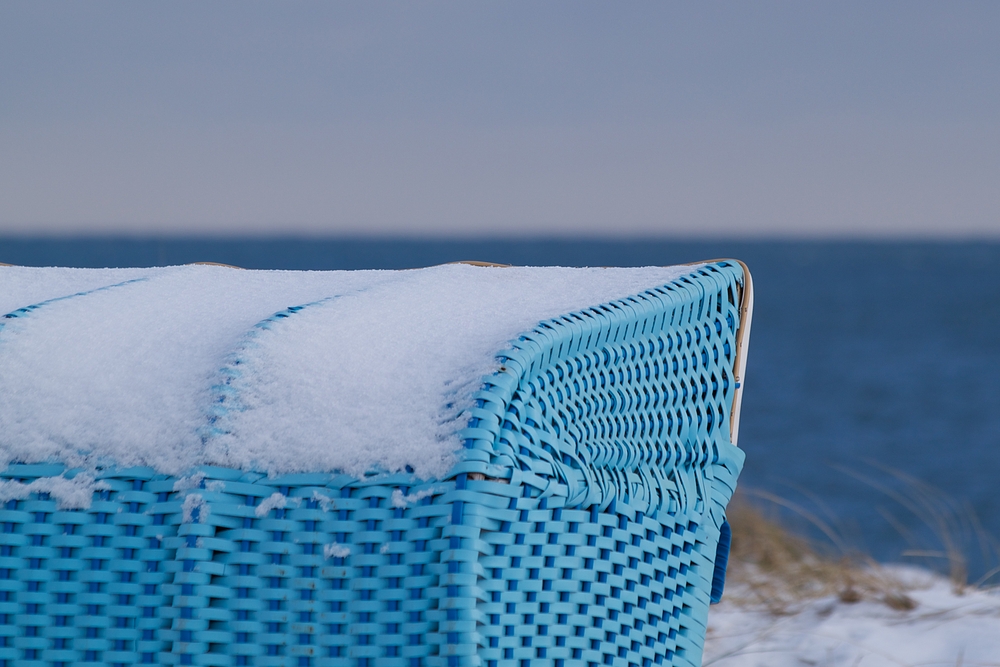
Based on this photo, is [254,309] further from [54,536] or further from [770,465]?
[770,465]

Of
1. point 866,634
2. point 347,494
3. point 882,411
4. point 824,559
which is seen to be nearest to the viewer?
point 347,494

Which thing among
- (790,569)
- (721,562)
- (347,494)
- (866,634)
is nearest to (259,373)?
(347,494)

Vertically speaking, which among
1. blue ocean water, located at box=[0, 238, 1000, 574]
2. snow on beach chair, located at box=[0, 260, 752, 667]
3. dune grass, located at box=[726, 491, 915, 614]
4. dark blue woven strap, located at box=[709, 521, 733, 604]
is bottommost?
blue ocean water, located at box=[0, 238, 1000, 574]

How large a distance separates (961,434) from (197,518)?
16.8m

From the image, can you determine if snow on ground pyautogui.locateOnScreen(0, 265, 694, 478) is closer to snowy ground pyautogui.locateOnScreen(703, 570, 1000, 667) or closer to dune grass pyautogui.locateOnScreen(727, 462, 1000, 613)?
snowy ground pyautogui.locateOnScreen(703, 570, 1000, 667)

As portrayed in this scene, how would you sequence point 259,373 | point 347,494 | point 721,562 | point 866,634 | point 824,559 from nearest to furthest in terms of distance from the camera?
point 347,494 → point 259,373 → point 721,562 → point 866,634 → point 824,559

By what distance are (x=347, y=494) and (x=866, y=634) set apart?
1.55 metres

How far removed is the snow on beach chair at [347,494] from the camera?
100cm

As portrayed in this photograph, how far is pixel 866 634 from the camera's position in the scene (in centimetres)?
204

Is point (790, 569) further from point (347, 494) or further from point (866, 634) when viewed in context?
point (347, 494)

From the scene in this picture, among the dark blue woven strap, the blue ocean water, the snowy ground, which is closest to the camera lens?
the dark blue woven strap

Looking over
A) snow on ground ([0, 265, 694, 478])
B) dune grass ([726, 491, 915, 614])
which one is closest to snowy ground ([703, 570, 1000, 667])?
dune grass ([726, 491, 915, 614])

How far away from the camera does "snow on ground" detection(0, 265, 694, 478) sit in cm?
106

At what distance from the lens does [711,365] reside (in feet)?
4.76
